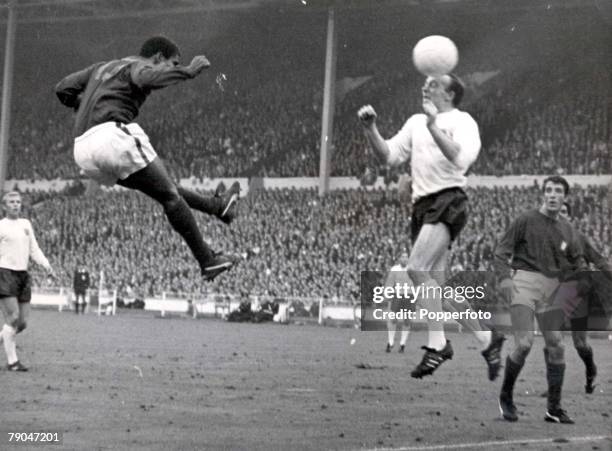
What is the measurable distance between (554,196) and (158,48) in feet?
14.3

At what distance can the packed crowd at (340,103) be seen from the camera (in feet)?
107

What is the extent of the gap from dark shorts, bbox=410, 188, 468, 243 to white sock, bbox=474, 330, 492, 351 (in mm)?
A: 1649

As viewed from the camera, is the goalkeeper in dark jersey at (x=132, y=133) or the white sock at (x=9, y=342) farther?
the white sock at (x=9, y=342)

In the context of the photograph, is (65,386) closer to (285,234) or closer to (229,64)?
(285,234)

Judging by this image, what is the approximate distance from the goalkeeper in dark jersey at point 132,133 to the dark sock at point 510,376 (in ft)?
13.3

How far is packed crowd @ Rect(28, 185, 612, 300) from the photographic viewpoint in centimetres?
2905

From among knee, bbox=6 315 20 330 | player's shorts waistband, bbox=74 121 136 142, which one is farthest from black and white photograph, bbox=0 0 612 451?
knee, bbox=6 315 20 330

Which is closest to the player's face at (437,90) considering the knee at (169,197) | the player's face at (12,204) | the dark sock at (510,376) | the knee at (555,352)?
the knee at (169,197)

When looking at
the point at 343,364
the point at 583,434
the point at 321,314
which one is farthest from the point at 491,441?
the point at 321,314

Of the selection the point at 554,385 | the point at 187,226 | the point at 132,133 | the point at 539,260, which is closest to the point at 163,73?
the point at 132,133

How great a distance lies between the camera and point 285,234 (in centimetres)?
3155

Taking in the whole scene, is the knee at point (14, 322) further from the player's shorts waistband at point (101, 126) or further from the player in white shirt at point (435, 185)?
the player's shorts waistband at point (101, 126)

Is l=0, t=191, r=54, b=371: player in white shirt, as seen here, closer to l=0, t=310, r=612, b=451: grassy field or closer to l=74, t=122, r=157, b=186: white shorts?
l=0, t=310, r=612, b=451: grassy field

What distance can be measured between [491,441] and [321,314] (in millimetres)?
22079
